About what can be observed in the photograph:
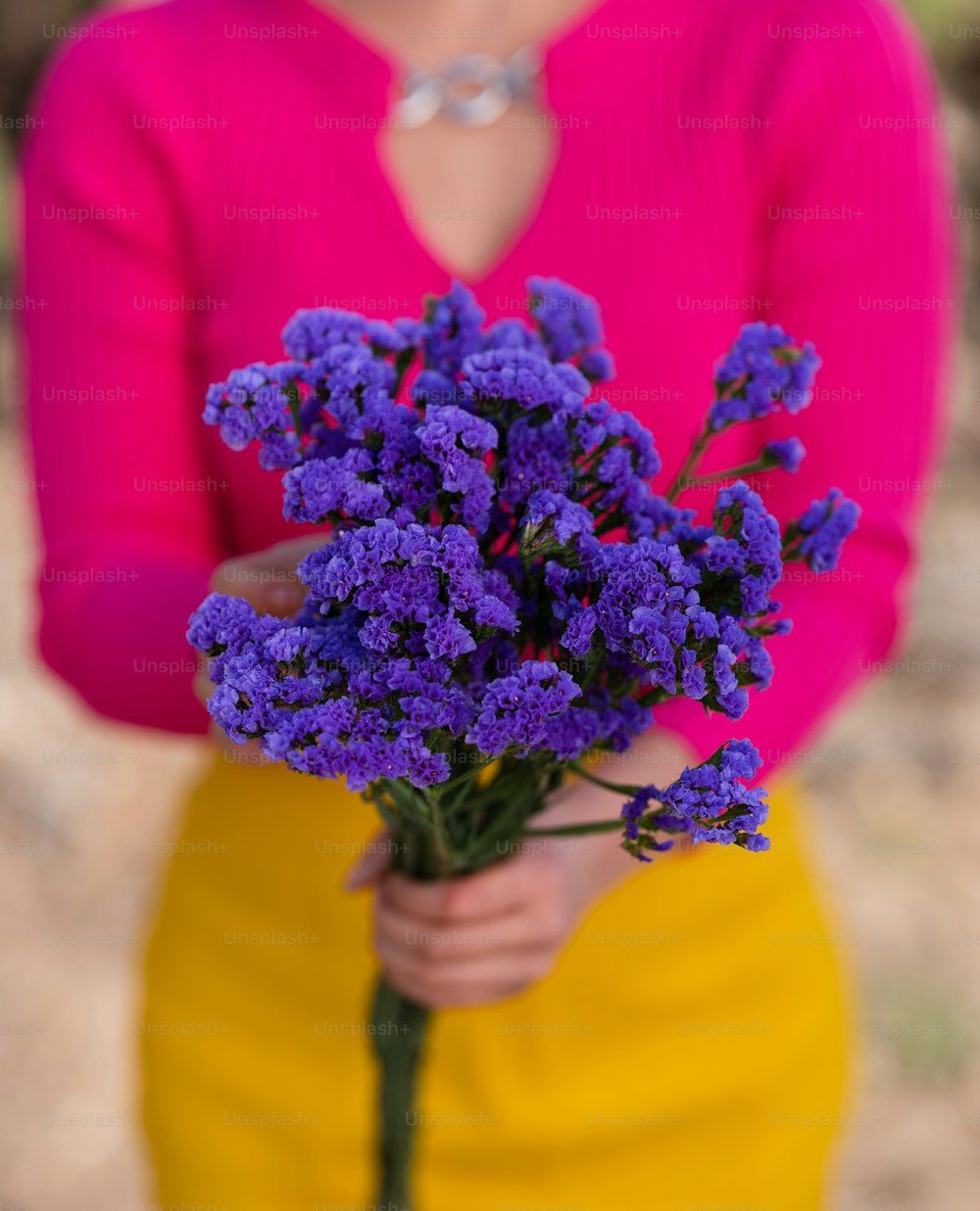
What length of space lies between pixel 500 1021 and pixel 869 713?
2.71 m

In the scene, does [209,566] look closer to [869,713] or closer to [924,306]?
[924,306]

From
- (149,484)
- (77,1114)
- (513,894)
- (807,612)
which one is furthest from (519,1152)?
(77,1114)

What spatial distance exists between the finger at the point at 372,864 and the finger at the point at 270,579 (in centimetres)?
25

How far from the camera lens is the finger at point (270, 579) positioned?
80 centimetres

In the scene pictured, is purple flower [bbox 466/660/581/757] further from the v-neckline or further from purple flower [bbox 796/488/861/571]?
the v-neckline

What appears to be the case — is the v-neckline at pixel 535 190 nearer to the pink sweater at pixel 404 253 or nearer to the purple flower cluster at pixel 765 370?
the pink sweater at pixel 404 253

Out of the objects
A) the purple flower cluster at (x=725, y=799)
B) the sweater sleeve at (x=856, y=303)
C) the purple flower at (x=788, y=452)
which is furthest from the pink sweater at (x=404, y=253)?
the purple flower cluster at (x=725, y=799)

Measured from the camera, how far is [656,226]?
114cm

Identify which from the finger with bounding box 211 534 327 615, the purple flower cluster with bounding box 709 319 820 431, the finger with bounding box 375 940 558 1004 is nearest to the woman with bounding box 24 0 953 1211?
the finger with bounding box 375 940 558 1004

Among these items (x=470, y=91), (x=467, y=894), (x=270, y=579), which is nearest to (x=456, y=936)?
(x=467, y=894)

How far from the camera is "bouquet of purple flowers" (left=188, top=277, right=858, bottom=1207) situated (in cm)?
57

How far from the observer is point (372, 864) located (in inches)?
38.4

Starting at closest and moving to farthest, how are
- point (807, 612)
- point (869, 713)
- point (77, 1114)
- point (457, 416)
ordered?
point (457, 416) < point (807, 612) < point (77, 1114) < point (869, 713)

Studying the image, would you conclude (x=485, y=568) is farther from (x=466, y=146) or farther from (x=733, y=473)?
(x=466, y=146)
